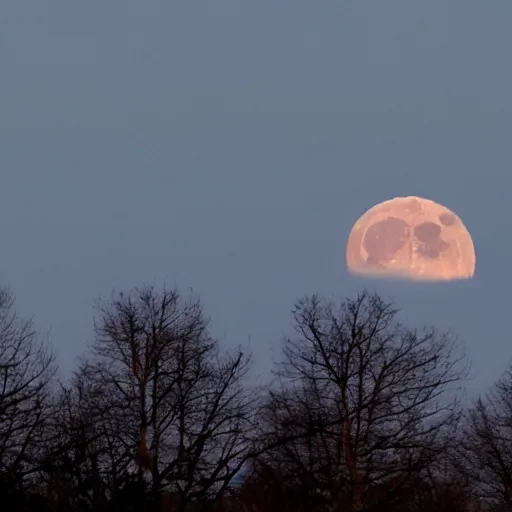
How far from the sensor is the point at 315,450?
3334 centimetres

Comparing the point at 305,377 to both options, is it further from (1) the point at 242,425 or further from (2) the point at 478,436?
(2) the point at 478,436

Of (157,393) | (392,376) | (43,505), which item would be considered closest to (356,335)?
(392,376)

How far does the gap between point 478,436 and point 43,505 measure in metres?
37.4

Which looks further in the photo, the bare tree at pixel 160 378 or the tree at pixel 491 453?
the tree at pixel 491 453

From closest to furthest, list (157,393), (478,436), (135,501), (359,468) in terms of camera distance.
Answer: (135,501) → (359,468) → (157,393) → (478,436)

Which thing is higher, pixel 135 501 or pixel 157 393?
pixel 157 393

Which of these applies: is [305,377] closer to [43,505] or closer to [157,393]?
[157,393]

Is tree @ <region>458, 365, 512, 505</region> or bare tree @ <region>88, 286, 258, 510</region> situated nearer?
bare tree @ <region>88, 286, 258, 510</region>

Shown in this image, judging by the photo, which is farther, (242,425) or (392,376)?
(392,376)

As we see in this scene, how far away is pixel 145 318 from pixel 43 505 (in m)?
18.4

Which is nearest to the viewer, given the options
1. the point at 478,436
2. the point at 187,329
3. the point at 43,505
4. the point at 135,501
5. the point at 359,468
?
the point at 135,501

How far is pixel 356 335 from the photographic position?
118 feet

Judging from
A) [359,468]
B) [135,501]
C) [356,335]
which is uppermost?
[356,335]

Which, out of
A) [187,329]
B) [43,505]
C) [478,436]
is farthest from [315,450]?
[478,436]
